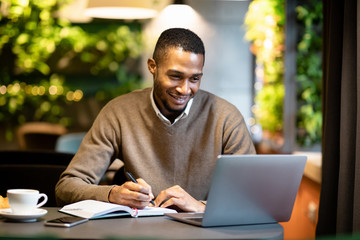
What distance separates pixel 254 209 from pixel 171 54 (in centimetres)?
77

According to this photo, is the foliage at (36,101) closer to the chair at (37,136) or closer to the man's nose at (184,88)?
the chair at (37,136)

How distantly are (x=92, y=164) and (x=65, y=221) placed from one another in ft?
2.01

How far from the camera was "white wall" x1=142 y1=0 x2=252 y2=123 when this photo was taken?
5117mm

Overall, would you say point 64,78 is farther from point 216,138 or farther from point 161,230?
point 161,230

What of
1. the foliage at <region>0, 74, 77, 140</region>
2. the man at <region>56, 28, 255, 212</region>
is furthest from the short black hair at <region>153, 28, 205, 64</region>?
the foliage at <region>0, 74, 77, 140</region>

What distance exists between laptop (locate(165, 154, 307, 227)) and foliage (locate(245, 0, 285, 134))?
3.01 meters

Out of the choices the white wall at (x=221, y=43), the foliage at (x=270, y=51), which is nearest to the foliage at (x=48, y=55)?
the white wall at (x=221, y=43)

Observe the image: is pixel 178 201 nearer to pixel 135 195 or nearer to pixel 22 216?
pixel 135 195

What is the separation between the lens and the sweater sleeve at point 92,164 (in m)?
2.04

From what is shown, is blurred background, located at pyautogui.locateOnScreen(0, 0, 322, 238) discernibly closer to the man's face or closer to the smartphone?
the man's face

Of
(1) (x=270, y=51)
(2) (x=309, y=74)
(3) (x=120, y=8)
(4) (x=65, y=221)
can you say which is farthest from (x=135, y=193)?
(1) (x=270, y=51)

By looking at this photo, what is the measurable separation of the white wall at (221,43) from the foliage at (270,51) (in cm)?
34

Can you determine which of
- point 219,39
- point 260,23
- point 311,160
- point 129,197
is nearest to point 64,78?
point 219,39

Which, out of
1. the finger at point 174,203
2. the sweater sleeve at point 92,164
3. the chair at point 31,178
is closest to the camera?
the finger at point 174,203
